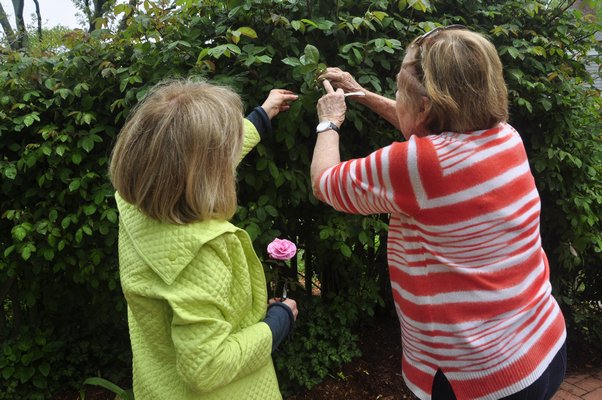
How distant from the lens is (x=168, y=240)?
1297mm

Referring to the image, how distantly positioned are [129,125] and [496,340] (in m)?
1.25

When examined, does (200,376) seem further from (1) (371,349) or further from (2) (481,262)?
(1) (371,349)

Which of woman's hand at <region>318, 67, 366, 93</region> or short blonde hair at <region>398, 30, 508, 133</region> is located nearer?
short blonde hair at <region>398, 30, 508, 133</region>

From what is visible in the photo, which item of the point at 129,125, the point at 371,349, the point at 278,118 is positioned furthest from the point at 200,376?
the point at 371,349

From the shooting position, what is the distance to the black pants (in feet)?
4.77

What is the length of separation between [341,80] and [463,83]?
0.74 metres

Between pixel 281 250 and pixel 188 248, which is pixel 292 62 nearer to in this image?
pixel 281 250

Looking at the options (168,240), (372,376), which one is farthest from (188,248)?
(372,376)

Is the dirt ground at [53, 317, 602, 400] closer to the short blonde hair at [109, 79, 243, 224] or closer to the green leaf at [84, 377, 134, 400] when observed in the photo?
the green leaf at [84, 377, 134, 400]

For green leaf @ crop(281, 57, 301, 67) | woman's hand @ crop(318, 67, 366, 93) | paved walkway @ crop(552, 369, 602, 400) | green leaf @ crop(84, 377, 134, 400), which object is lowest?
paved walkway @ crop(552, 369, 602, 400)

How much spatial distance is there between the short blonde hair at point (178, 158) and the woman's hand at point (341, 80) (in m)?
0.74

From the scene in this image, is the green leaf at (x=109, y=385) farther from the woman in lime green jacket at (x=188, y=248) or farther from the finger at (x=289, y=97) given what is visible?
the finger at (x=289, y=97)

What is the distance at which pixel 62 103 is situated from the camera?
2.58 metres

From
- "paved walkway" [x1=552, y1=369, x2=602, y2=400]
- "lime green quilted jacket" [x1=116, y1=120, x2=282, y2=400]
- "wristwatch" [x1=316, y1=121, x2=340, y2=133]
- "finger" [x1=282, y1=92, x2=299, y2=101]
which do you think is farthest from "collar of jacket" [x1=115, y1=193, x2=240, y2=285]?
"paved walkway" [x1=552, y1=369, x2=602, y2=400]
